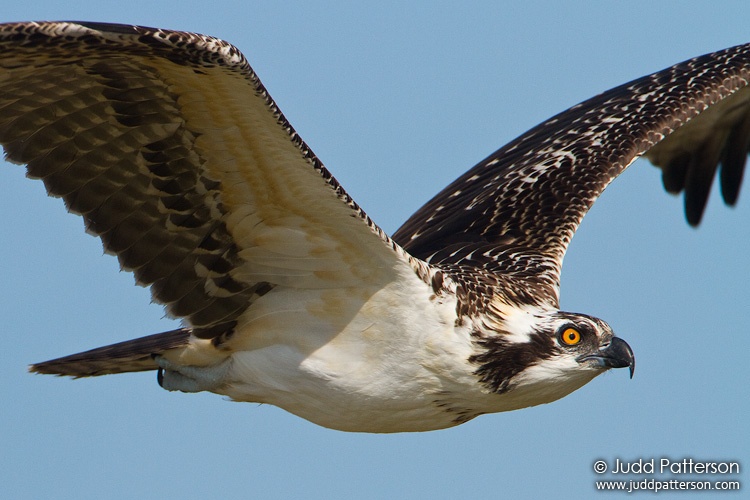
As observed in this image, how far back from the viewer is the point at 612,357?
30.9 feet

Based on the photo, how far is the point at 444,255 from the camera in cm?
1160

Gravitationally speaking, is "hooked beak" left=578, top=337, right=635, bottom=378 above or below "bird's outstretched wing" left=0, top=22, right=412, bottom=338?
below

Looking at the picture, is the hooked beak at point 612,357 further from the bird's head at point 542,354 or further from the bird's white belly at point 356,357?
the bird's white belly at point 356,357

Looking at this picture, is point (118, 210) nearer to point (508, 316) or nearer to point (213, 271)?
point (213, 271)

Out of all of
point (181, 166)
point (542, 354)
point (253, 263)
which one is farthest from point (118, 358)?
point (542, 354)

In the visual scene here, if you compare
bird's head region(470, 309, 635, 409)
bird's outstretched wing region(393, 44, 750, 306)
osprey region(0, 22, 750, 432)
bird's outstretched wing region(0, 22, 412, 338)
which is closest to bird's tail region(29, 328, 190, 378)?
osprey region(0, 22, 750, 432)

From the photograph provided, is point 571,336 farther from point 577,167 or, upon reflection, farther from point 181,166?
point 577,167

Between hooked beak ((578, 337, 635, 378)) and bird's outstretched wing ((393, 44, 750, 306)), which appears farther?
bird's outstretched wing ((393, 44, 750, 306))

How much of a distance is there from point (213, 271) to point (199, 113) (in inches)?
65.9

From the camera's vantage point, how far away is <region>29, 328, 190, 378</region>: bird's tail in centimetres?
987

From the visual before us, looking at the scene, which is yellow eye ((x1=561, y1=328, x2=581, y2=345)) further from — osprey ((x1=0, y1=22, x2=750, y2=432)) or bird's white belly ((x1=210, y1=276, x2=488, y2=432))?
bird's white belly ((x1=210, y1=276, x2=488, y2=432))

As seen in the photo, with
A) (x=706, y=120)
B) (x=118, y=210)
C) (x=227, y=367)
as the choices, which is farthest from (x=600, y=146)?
(x=118, y=210)

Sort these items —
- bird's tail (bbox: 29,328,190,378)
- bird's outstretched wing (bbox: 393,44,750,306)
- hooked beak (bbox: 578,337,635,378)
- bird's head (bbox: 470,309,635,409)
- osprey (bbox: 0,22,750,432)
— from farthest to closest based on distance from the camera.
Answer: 1. bird's outstretched wing (bbox: 393,44,750,306)
2. bird's tail (bbox: 29,328,190,378)
3. hooked beak (bbox: 578,337,635,378)
4. bird's head (bbox: 470,309,635,409)
5. osprey (bbox: 0,22,750,432)

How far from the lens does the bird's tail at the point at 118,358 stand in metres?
9.87
